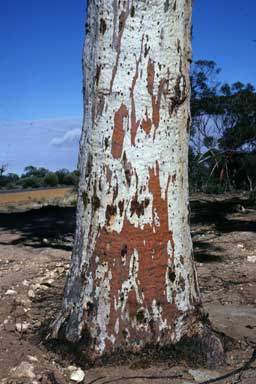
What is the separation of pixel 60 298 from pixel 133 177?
5.79ft

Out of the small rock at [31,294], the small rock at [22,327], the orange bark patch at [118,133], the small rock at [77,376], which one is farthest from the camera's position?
the small rock at [31,294]

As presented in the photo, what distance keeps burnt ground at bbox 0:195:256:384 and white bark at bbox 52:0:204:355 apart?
0.58 feet

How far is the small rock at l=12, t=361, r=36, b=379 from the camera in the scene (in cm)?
262

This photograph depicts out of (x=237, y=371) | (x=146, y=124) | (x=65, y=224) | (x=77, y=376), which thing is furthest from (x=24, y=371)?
(x=65, y=224)

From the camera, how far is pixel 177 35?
276 centimetres

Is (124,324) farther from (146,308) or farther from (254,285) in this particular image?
(254,285)

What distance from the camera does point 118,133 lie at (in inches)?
108

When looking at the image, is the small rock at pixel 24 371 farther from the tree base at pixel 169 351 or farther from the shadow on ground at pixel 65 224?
the shadow on ground at pixel 65 224

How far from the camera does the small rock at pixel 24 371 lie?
262 centimetres

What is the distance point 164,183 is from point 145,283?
0.57 m

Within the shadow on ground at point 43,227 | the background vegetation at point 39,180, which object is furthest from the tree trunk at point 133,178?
the background vegetation at point 39,180

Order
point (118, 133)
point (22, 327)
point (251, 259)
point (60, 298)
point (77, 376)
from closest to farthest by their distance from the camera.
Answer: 1. point (77, 376)
2. point (118, 133)
3. point (22, 327)
4. point (60, 298)
5. point (251, 259)

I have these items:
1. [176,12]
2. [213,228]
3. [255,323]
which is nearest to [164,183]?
[176,12]

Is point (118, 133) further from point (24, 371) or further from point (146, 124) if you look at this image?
point (24, 371)
